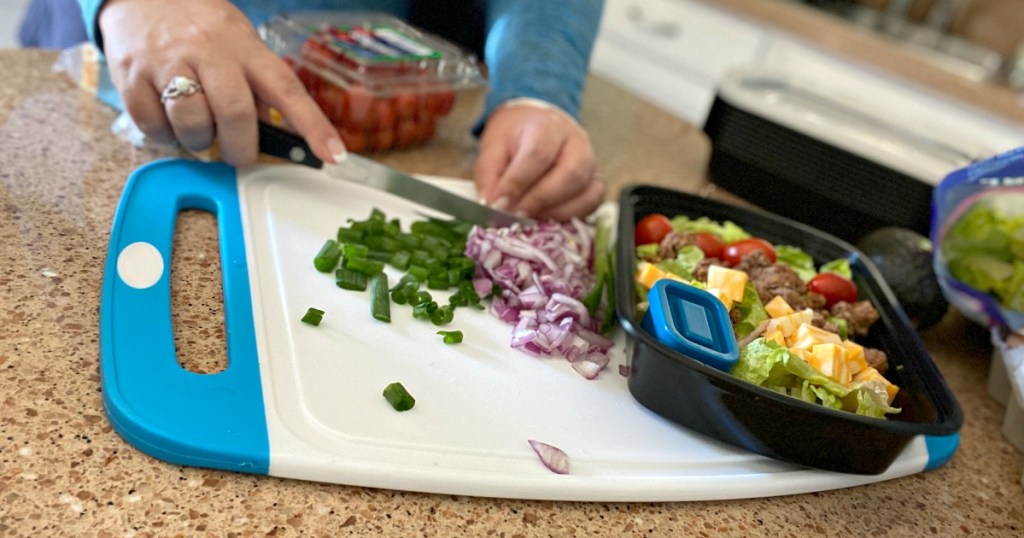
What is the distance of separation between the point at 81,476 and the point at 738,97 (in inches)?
41.6

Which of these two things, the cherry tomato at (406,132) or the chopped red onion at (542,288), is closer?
the chopped red onion at (542,288)

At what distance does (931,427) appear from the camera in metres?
0.64

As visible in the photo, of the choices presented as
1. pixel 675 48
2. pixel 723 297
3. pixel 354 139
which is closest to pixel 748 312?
pixel 723 297

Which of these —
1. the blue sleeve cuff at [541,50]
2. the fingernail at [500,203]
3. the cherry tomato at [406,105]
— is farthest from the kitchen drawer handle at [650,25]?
the fingernail at [500,203]

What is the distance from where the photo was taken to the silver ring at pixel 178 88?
0.85 meters

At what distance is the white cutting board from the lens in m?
0.59

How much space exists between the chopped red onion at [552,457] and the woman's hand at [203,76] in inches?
18.8

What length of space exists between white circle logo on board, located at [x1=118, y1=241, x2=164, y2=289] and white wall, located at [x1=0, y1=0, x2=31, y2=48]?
2.37m

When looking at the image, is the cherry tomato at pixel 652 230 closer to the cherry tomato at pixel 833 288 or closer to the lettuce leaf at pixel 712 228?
the lettuce leaf at pixel 712 228

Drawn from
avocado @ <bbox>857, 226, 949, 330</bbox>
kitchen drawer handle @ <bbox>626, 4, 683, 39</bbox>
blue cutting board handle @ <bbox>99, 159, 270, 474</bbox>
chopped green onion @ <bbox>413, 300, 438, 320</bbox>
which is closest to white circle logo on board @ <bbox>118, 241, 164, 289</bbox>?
blue cutting board handle @ <bbox>99, 159, 270, 474</bbox>

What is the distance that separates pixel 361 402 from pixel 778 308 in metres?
0.45

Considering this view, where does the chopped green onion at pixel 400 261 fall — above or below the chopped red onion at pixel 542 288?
below

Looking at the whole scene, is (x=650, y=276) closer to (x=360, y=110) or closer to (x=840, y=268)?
(x=840, y=268)

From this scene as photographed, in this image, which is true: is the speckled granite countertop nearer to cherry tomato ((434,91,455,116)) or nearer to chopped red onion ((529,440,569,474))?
chopped red onion ((529,440,569,474))
